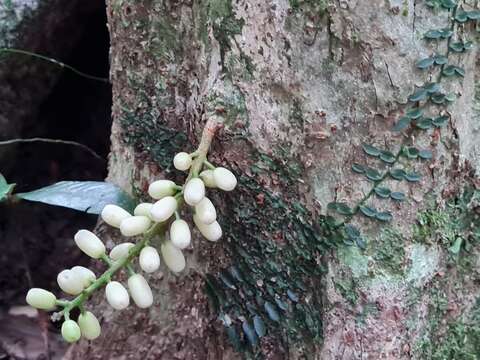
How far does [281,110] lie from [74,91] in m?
1.34

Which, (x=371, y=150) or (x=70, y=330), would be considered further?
(x=371, y=150)

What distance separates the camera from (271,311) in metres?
1.13

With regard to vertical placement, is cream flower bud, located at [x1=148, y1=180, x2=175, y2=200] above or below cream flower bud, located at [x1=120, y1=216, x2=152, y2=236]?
above

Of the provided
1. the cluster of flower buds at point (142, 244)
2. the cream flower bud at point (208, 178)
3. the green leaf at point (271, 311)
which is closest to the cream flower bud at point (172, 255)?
the cluster of flower buds at point (142, 244)

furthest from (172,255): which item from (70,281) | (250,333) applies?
(250,333)

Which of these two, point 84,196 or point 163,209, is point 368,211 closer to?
point 163,209

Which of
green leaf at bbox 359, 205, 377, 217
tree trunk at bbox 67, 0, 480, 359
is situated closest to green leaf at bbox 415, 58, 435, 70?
tree trunk at bbox 67, 0, 480, 359

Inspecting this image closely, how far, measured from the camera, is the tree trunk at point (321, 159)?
103 centimetres

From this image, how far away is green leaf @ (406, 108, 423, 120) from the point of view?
3.38 feet

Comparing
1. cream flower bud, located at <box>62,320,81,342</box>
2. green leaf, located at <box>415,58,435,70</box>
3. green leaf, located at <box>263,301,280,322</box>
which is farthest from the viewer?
green leaf, located at <box>263,301,280,322</box>

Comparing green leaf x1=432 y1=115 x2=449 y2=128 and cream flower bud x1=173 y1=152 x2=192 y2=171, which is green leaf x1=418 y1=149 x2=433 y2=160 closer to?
green leaf x1=432 y1=115 x2=449 y2=128

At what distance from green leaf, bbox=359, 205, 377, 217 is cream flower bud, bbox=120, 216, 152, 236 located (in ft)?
1.10

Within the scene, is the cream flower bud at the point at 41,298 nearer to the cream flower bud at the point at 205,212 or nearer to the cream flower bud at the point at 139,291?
the cream flower bud at the point at 139,291

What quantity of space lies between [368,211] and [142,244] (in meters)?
0.35
